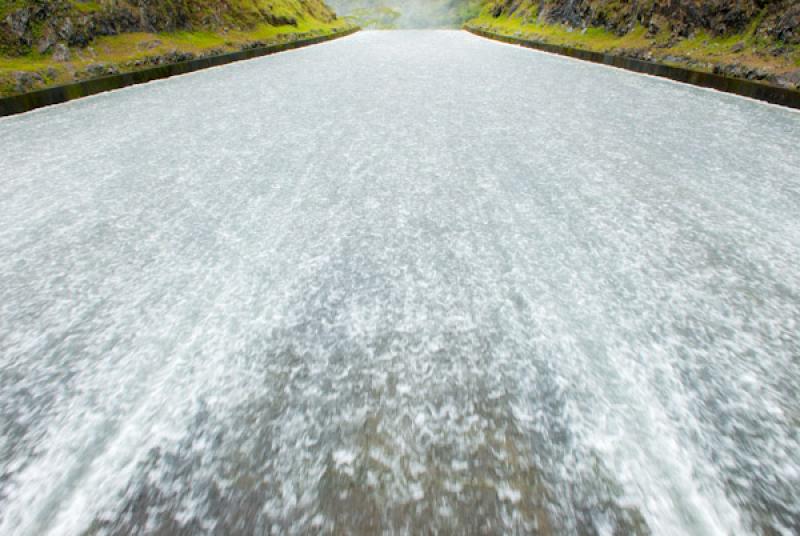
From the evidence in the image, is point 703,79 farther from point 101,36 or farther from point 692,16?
point 101,36

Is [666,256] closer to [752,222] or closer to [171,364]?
[752,222]

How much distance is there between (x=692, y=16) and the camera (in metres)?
19.1

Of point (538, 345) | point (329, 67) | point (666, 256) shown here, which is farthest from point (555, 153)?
point (329, 67)

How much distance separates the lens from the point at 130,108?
11.1 metres

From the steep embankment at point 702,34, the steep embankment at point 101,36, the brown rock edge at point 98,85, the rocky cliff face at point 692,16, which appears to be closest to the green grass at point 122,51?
the steep embankment at point 101,36

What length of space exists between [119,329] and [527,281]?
12.4 feet

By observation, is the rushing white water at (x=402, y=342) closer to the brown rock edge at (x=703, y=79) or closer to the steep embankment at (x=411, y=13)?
the brown rock edge at (x=703, y=79)

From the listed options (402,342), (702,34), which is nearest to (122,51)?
(402,342)

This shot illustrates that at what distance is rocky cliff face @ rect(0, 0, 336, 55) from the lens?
16438 mm

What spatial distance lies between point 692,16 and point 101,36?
28.6 metres

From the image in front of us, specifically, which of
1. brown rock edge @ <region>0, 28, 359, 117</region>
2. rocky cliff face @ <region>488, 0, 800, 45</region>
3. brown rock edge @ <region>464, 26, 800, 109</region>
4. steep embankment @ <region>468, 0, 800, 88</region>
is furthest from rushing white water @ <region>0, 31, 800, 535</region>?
rocky cliff face @ <region>488, 0, 800, 45</region>

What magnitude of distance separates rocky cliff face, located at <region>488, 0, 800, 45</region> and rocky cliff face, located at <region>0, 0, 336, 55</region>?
1049 inches

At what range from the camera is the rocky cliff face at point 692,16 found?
49.2 ft

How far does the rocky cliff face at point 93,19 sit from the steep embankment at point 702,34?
25237mm
